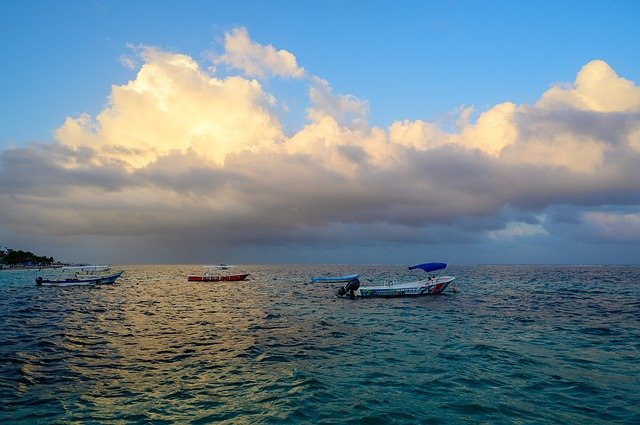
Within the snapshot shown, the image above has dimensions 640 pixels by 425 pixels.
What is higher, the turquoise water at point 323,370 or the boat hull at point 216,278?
the turquoise water at point 323,370

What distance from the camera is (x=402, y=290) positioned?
60.1 m

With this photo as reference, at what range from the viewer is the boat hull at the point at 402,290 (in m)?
59.5

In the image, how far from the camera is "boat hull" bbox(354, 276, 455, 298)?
59.5 meters

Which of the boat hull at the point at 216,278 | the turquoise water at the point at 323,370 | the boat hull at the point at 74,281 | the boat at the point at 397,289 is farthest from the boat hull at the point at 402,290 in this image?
the boat hull at the point at 74,281

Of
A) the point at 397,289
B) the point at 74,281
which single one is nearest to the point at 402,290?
the point at 397,289

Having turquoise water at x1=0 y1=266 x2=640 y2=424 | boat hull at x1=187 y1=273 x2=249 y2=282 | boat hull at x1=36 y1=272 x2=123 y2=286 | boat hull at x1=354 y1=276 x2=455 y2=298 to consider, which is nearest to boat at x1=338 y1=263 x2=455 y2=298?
boat hull at x1=354 y1=276 x2=455 y2=298

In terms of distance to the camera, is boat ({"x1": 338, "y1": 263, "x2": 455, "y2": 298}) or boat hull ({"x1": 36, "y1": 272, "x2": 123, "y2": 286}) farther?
boat hull ({"x1": 36, "y1": 272, "x2": 123, "y2": 286})

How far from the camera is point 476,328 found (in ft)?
101

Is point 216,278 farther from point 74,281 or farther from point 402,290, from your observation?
point 402,290

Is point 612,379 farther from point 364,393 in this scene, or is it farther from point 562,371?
point 364,393

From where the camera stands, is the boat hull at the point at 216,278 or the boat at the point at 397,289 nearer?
the boat at the point at 397,289

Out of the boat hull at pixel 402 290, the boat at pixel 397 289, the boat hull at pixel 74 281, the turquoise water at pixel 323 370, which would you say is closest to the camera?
the turquoise water at pixel 323 370

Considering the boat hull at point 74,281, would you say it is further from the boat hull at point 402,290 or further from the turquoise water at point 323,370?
the boat hull at point 402,290

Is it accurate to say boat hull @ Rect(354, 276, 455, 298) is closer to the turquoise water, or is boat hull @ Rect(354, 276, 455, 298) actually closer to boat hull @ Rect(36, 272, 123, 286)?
the turquoise water
